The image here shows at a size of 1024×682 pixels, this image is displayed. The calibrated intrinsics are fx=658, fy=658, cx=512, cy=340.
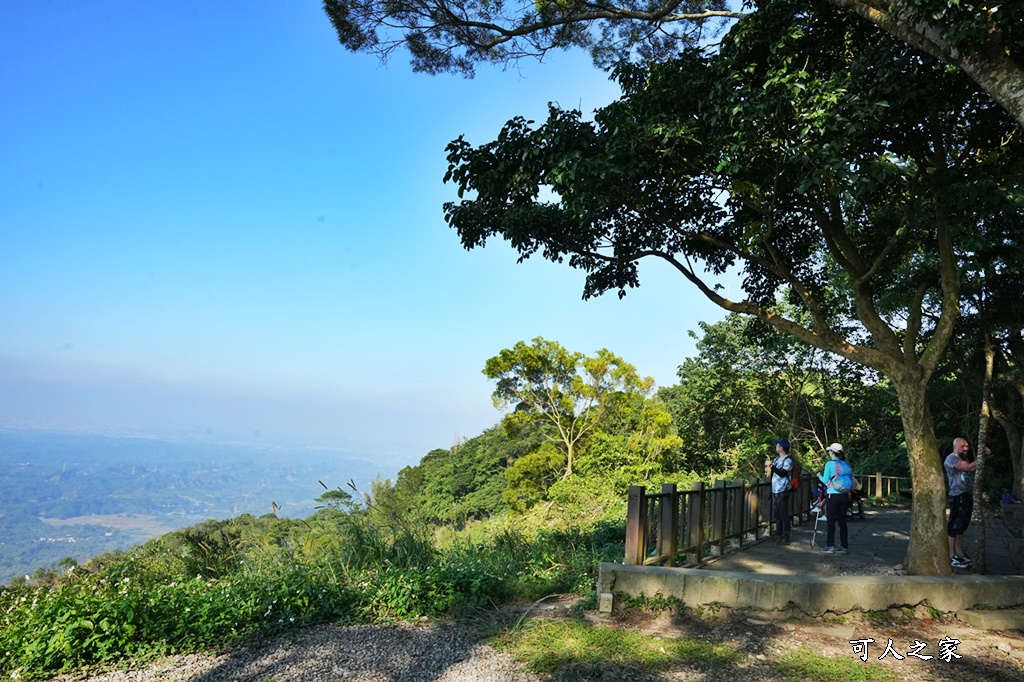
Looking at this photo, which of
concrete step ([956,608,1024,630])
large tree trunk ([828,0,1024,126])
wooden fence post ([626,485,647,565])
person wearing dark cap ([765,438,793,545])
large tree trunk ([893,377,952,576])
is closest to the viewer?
large tree trunk ([828,0,1024,126])

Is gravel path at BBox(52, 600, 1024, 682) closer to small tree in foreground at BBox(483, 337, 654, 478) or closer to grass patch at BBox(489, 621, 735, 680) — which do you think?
grass patch at BBox(489, 621, 735, 680)

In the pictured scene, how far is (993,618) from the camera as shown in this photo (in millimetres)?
5898

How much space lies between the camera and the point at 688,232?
8727mm

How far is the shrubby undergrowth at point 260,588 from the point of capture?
191 inches

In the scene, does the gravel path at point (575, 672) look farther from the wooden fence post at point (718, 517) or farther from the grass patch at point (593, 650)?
the wooden fence post at point (718, 517)

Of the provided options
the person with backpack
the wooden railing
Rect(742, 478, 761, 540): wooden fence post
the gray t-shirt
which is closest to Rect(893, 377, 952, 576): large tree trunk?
the gray t-shirt

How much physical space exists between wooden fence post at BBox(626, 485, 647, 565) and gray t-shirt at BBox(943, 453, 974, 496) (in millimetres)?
3935

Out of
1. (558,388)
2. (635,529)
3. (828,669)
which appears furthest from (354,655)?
(558,388)

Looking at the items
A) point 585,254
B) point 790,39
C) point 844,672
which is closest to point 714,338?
point 585,254

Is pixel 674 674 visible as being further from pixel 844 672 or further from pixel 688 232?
pixel 688 232

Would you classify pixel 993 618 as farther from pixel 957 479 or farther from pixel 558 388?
pixel 558 388

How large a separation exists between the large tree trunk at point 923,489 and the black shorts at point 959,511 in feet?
3.73

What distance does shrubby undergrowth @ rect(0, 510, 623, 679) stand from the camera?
4840mm

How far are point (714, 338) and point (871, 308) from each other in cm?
1879
